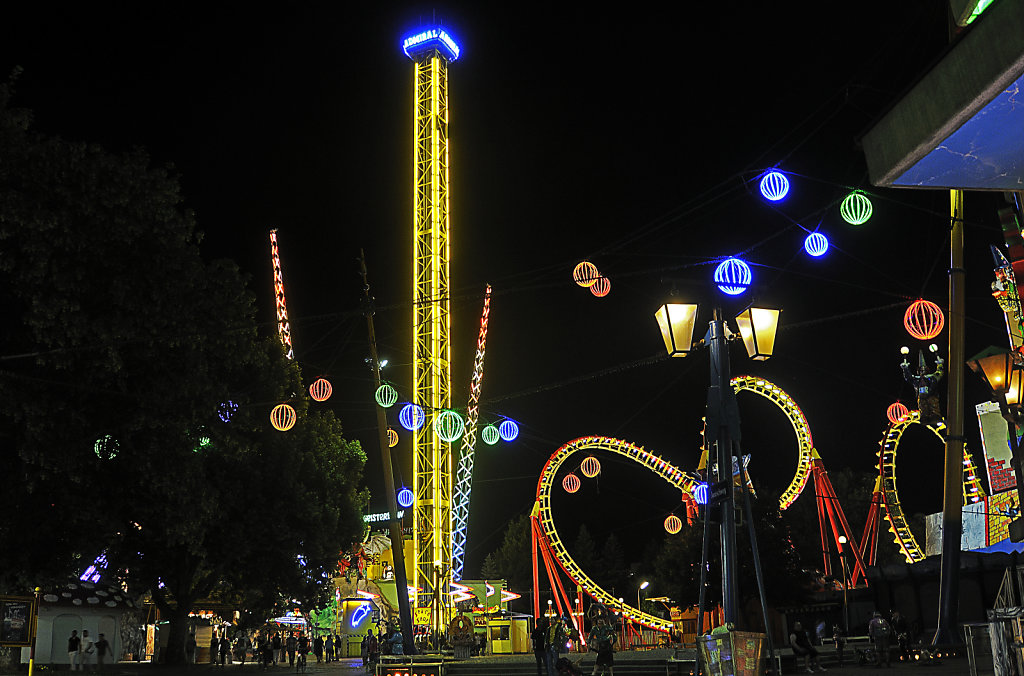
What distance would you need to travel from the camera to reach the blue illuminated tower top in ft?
123

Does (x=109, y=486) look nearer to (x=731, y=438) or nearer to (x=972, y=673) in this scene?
(x=731, y=438)

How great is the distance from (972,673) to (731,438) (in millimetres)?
4303

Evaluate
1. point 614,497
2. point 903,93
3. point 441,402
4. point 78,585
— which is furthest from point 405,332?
point 614,497

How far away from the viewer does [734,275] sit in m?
13.9

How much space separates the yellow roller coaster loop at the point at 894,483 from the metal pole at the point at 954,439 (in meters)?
16.1

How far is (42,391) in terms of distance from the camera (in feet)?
60.8

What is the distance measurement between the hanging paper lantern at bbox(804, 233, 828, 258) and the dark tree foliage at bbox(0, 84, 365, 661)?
10.2 meters

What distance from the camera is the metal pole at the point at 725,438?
10.1 m

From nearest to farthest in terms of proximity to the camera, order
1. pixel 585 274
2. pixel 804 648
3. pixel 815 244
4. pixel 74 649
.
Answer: pixel 815 244 < pixel 585 274 < pixel 804 648 < pixel 74 649

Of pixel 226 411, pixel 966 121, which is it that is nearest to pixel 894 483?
pixel 226 411

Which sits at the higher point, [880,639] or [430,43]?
[430,43]

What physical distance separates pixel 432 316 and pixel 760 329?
79.1ft

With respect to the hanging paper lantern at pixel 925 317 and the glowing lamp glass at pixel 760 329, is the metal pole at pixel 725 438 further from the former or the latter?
the hanging paper lantern at pixel 925 317

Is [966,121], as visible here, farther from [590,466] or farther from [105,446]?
[590,466]
